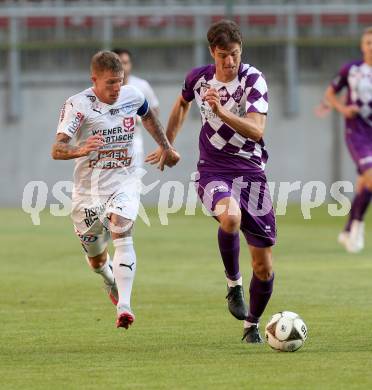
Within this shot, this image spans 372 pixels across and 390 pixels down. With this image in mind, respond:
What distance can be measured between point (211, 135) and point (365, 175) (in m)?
6.81

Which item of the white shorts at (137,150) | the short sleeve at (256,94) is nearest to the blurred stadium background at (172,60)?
the white shorts at (137,150)

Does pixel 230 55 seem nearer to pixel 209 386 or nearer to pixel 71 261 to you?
pixel 209 386

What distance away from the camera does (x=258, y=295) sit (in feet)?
27.6

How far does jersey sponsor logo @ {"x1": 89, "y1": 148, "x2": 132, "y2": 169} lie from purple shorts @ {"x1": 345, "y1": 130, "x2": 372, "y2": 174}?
6507mm

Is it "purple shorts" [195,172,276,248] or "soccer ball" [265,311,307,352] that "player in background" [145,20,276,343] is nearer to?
"purple shorts" [195,172,276,248]

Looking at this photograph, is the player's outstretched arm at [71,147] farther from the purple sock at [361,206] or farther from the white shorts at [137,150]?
the purple sock at [361,206]

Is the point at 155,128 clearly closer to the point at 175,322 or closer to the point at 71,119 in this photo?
the point at 71,119

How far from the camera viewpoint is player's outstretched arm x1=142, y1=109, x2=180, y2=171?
29.7 feet

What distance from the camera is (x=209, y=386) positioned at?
662cm

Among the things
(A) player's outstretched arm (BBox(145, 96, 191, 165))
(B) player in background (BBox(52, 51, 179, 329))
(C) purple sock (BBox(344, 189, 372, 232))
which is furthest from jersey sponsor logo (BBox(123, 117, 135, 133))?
(C) purple sock (BBox(344, 189, 372, 232))

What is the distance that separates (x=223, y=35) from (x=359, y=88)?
731 centimetres

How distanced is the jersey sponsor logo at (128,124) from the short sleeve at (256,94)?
1.07m

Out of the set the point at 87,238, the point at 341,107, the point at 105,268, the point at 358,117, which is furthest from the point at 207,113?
the point at 358,117

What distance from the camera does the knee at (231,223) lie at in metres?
8.28
